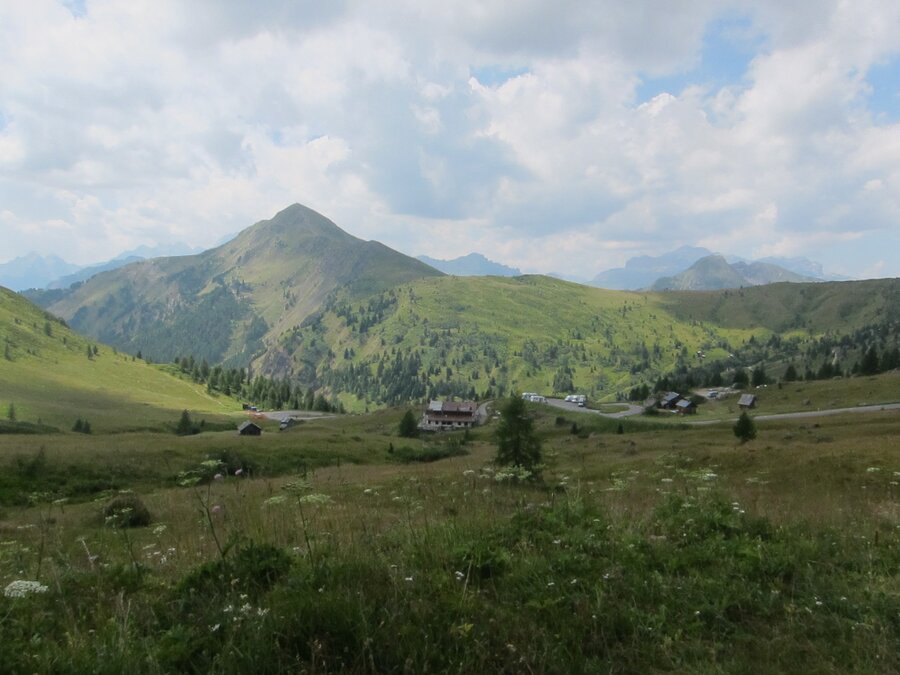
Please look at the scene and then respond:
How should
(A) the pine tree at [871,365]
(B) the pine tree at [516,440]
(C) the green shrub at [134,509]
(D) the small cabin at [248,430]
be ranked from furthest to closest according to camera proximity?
(A) the pine tree at [871,365], (D) the small cabin at [248,430], (B) the pine tree at [516,440], (C) the green shrub at [134,509]

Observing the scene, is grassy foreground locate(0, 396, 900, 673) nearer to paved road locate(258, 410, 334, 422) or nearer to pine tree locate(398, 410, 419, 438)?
pine tree locate(398, 410, 419, 438)

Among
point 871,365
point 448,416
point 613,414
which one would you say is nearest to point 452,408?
point 448,416

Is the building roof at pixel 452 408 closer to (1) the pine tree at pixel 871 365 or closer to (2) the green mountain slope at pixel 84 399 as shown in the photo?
(2) the green mountain slope at pixel 84 399

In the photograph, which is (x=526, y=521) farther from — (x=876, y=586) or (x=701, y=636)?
(x=876, y=586)

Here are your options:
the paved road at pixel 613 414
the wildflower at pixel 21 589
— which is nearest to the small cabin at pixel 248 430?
the paved road at pixel 613 414

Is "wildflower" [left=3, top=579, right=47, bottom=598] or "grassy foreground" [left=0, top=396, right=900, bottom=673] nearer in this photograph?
"grassy foreground" [left=0, top=396, right=900, bottom=673]

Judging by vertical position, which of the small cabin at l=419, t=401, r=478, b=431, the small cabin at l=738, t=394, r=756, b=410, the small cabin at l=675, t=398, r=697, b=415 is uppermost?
the small cabin at l=738, t=394, r=756, b=410

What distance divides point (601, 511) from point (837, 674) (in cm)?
413

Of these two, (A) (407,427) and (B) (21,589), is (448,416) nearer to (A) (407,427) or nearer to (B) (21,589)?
(A) (407,427)

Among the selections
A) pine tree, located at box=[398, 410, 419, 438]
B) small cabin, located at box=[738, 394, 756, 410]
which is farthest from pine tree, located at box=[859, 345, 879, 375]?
pine tree, located at box=[398, 410, 419, 438]

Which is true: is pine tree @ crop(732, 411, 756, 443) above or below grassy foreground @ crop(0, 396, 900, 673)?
below

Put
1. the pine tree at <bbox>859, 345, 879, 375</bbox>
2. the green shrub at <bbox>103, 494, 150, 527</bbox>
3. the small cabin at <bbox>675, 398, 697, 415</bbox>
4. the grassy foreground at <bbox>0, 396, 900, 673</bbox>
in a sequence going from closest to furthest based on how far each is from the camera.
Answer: the grassy foreground at <bbox>0, 396, 900, 673</bbox> → the green shrub at <bbox>103, 494, 150, 527</bbox> → the small cabin at <bbox>675, 398, 697, 415</bbox> → the pine tree at <bbox>859, 345, 879, 375</bbox>

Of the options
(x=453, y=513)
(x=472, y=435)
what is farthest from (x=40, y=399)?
(x=453, y=513)

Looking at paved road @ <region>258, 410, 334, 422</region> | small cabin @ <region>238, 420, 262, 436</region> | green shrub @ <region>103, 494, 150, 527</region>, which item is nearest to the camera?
green shrub @ <region>103, 494, 150, 527</region>
